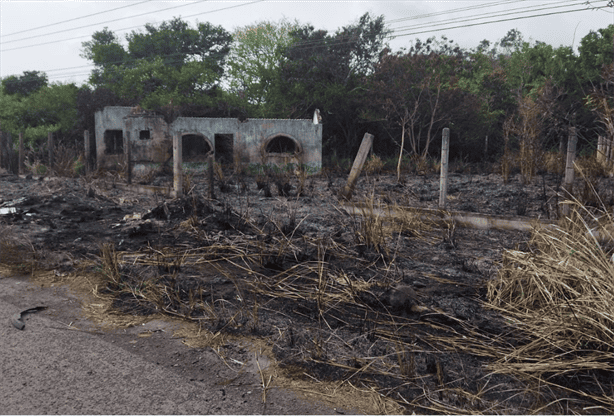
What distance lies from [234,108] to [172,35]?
13.0 metres

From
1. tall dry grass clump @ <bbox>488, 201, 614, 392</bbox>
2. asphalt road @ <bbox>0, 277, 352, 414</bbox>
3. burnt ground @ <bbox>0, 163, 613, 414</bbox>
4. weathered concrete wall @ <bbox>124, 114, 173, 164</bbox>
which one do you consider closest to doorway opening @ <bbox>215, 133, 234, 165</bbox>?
weathered concrete wall @ <bbox>124, 114, 173, 164</bbox>

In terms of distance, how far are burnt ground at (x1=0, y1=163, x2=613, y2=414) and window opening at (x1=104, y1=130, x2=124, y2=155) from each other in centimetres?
1167

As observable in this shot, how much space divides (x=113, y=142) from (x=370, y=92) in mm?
11892

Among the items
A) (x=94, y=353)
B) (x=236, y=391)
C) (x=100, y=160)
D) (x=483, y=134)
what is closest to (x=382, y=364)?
(x=236, y=391)

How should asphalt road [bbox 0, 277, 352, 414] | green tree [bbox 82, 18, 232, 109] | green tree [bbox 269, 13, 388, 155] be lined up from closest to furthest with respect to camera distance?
asphalt road [bbox 0, 277, 352, 414] → green tree [bbox 269, 13, 388, 155] → green tree [bbox 82, 18, 232, 109]

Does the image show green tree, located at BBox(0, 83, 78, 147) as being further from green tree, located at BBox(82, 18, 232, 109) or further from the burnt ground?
the burnt ground

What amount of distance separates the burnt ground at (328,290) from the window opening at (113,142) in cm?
1167

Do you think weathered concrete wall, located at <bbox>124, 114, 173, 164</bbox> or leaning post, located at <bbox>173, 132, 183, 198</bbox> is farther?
weathered concrete wall, located at <bbox>124, 114, 173, 164</bbox>

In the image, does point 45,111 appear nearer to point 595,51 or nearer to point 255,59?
point 255,59

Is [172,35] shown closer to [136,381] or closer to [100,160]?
[100,160]

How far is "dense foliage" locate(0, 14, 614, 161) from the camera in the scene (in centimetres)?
2156

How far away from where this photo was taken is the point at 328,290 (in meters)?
4.27

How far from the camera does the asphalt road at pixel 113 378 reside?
251cm

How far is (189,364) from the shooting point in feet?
9.86
